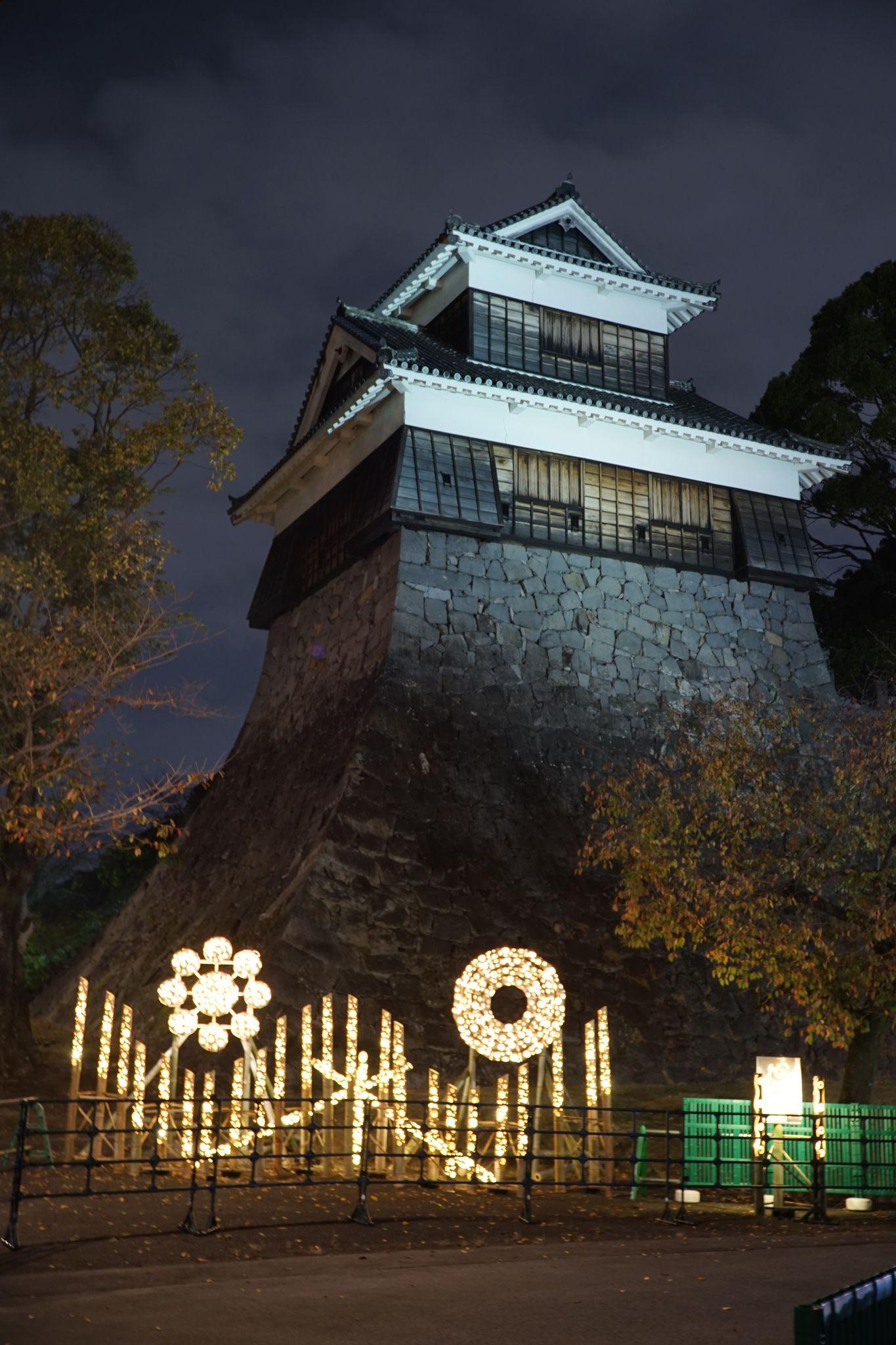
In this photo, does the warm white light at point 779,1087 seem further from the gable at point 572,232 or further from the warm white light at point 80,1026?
the gable at point 572,232

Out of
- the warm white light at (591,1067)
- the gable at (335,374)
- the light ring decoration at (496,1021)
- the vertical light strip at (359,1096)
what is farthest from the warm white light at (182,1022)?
the gable at (335,374)

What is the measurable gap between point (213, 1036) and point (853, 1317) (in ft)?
33.0

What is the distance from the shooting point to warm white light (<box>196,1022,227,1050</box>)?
13.9 meters

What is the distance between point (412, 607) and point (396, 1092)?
977 centimetres

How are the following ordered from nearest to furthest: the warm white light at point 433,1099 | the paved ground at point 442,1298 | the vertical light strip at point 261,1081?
the paved ground at point 442,1298 → the warm white light at point 433,1099 → the vertical light strip at point 261,1081

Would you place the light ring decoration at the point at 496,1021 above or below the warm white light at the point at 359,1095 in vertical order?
above

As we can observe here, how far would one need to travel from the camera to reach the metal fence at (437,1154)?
12.2m

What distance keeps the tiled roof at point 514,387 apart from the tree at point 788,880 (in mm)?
7483

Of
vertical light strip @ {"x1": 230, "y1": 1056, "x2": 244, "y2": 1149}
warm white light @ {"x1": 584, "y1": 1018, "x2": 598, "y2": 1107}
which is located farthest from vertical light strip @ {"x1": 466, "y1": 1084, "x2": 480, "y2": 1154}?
vertical light strip @ {"x1": 230, "y1": 1056, "x2": 244, "y2": 1149}

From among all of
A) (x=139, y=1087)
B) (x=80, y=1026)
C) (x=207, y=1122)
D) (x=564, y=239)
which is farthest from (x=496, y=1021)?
(x=564, y=239)

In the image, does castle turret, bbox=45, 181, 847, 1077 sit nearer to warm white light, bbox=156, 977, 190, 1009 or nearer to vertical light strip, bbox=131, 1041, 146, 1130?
vertical light strip, bbox=131, 1041, 146, 1130

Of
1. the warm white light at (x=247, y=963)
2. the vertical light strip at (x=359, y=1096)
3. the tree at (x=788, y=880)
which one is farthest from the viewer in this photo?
the tree at (x=788, y=880)

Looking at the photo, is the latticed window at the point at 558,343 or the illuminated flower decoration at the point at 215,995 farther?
the latticed window at the point at 558,343

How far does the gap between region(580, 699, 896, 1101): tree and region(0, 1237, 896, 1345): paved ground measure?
5.05 metres
